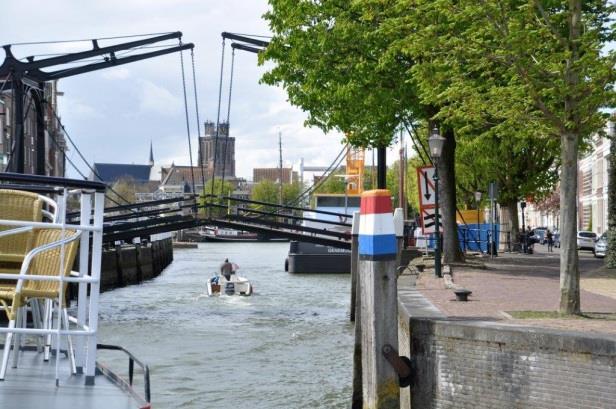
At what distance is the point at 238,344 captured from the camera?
817 inches

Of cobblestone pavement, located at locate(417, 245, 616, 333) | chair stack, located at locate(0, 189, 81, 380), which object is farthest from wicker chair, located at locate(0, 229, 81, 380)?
cobblestone pavement, located at locate(417, 245, 616, 333)

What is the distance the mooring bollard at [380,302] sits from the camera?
9039 mm

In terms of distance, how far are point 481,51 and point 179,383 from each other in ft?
24.6

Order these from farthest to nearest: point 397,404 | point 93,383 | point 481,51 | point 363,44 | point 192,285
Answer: point 192,285 < point 363,44 < point 481,51 < point 397,404 < point 93,383

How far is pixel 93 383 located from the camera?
6270 mm

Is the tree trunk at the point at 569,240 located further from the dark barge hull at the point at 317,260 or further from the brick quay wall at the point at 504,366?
the dark barge hull at the point at 317,260

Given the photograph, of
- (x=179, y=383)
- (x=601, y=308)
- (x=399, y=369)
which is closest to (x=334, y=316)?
(x=179, y=383)

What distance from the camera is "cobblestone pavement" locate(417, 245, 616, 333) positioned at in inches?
437

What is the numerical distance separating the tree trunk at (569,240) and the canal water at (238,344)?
3.80 m

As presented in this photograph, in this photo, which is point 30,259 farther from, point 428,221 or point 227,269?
point 227,269

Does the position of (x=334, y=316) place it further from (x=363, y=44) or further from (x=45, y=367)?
(x=45, y=367)

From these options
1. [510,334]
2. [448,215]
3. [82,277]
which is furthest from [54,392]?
[448,215]

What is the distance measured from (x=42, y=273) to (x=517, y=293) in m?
11.3

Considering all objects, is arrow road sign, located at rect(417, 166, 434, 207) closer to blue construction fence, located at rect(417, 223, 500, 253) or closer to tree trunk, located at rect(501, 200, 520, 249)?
blue construction fence, located at rect(417, 223, 500, 253)
